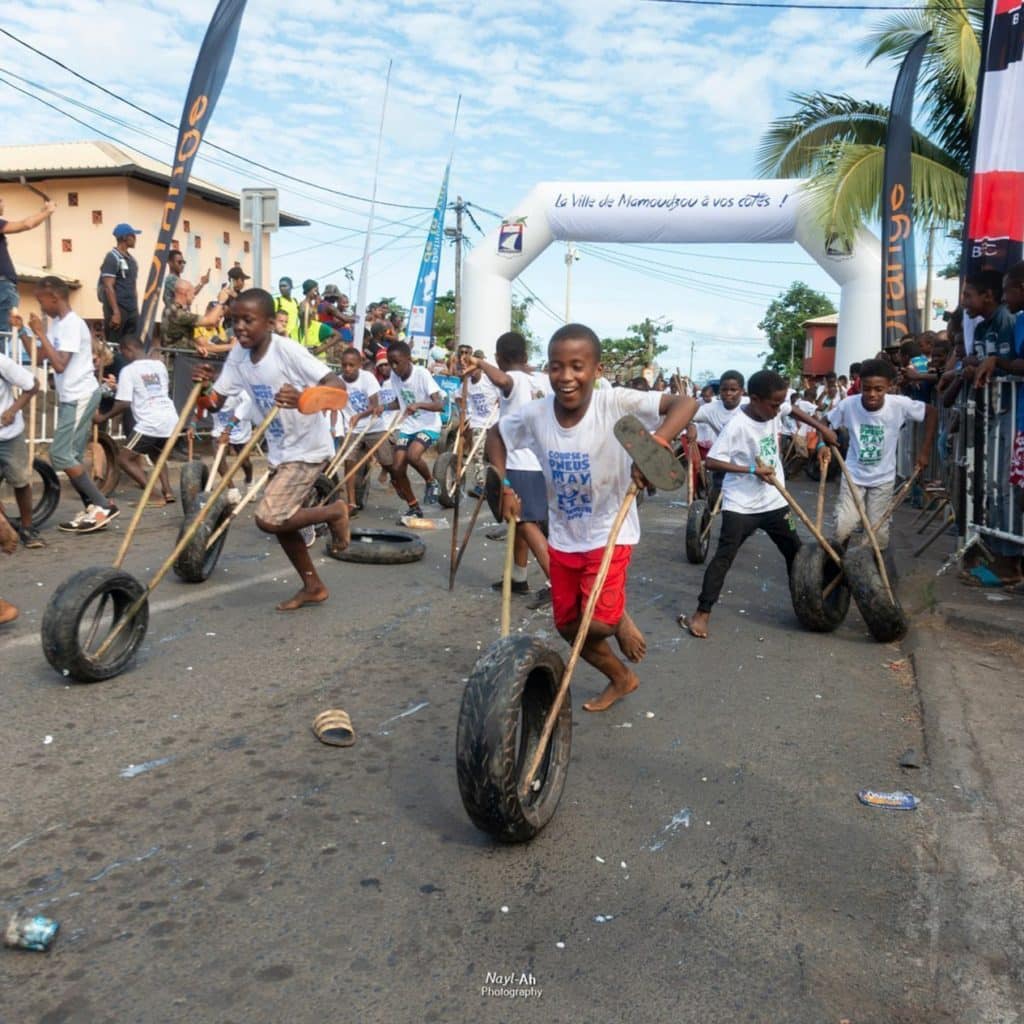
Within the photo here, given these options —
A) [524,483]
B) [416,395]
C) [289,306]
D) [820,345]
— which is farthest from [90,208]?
[820,345]

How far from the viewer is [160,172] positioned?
27406 mm

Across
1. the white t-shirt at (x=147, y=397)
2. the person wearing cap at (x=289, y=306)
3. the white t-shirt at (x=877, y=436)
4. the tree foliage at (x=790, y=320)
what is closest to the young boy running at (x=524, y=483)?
the white t-shirt at (x=877, y=436)

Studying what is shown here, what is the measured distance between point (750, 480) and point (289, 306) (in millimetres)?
10529

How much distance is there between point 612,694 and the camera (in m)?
4.98

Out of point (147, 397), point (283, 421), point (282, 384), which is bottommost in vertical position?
point (283, 421)

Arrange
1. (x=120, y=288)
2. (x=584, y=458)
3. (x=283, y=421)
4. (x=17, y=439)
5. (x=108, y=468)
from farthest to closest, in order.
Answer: (x=120, y=288) → (x=108, y=468) → (x=17, y=439) → (x=283, y=421) → (x=584, y=458)

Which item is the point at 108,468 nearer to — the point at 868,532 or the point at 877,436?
the point at 877,436

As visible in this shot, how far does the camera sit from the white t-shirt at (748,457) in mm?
6797

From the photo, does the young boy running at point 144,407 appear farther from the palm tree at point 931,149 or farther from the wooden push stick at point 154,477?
the palm tree at point 931,149

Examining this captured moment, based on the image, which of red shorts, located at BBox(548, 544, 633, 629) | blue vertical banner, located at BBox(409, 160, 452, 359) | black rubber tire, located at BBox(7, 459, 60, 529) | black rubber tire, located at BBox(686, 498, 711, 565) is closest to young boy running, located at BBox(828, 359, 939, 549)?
black rubber tire, located at BBox(686, 498, 711, 565)

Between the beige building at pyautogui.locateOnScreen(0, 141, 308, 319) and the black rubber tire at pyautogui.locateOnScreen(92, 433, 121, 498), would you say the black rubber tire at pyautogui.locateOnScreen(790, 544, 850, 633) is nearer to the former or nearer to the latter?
the black rubber tire at pyautogui.locateOnScreen(92, 433, 121, 498)

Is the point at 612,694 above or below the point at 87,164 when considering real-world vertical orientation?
below

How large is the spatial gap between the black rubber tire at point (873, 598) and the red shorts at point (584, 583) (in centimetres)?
238

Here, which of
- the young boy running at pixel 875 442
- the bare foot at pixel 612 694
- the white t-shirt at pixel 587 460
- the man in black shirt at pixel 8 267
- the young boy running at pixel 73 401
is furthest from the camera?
the man in black shirt at pixel 8 267
